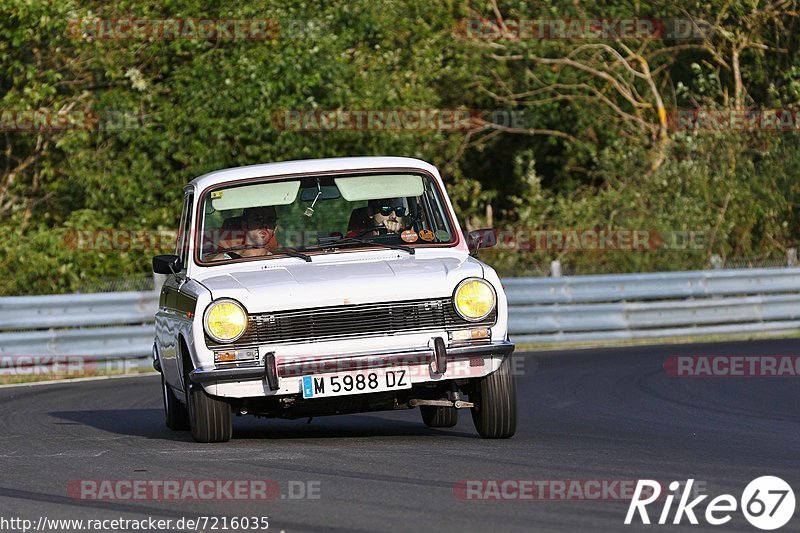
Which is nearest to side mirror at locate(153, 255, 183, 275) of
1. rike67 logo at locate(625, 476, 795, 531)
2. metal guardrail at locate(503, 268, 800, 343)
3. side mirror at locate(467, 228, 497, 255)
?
side mirror at locate(467, 228, 497, 255)

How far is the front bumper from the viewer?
8492 mm

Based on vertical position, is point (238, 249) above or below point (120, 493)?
above

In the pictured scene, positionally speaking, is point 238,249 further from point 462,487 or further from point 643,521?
point 643,521

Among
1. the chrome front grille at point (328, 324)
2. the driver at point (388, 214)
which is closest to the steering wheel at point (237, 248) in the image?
the driver at point (388, 214)

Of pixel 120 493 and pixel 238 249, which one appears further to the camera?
pixel 238 249

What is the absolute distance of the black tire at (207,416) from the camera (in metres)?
8.85

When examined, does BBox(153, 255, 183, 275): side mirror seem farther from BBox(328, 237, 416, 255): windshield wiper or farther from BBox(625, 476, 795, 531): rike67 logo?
BBox(625, 476, 795, 531): rike67 logo

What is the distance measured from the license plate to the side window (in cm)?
169

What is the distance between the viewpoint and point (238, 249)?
381 inches

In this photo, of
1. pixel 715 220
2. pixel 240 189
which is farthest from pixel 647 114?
pixel 240 189

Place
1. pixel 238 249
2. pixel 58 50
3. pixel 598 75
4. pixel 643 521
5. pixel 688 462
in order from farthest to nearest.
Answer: pixel 598 75
pixel 58 50
pixel 238 249
pixel 688 462
pixel 643 521

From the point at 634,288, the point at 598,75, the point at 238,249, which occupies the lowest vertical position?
the point at 634,288

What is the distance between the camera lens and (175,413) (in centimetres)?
1045

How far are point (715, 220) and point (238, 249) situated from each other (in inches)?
645
